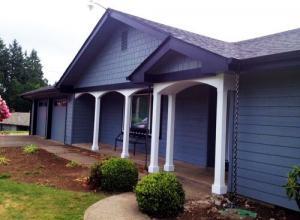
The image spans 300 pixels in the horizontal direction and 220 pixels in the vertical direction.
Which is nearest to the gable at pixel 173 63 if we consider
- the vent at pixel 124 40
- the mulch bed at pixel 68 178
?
the mulch bed at pixel 68 178

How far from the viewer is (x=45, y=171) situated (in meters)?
8.74

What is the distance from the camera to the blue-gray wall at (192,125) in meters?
9.71

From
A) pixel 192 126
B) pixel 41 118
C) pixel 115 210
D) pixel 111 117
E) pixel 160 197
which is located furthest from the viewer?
pixel 41 118

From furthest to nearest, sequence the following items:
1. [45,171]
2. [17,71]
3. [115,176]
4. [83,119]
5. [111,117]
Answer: [17,71] → [83,119] → [111,117] → [45,171] → [115,176]

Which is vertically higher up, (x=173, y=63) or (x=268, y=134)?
(x=173, y=63)

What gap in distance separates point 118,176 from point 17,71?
169ft

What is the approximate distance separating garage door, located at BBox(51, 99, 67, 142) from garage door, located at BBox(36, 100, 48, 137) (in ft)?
4.07

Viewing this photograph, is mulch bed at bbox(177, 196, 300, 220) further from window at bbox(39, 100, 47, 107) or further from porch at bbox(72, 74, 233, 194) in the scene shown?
window at bbox(39, 100, 47, 107)

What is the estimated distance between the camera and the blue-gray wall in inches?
382

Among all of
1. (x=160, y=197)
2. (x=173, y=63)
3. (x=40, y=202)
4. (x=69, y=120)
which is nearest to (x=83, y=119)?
(x=69, y=120)

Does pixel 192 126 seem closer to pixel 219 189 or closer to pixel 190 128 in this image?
pixel 190 128

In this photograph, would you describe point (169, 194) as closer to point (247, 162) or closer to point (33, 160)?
point (247, 162)

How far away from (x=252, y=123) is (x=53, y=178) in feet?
15.4

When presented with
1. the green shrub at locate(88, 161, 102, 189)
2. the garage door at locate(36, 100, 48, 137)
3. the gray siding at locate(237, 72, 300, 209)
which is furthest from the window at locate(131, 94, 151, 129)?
the garage door at locate(36, 100, 48, 137)
